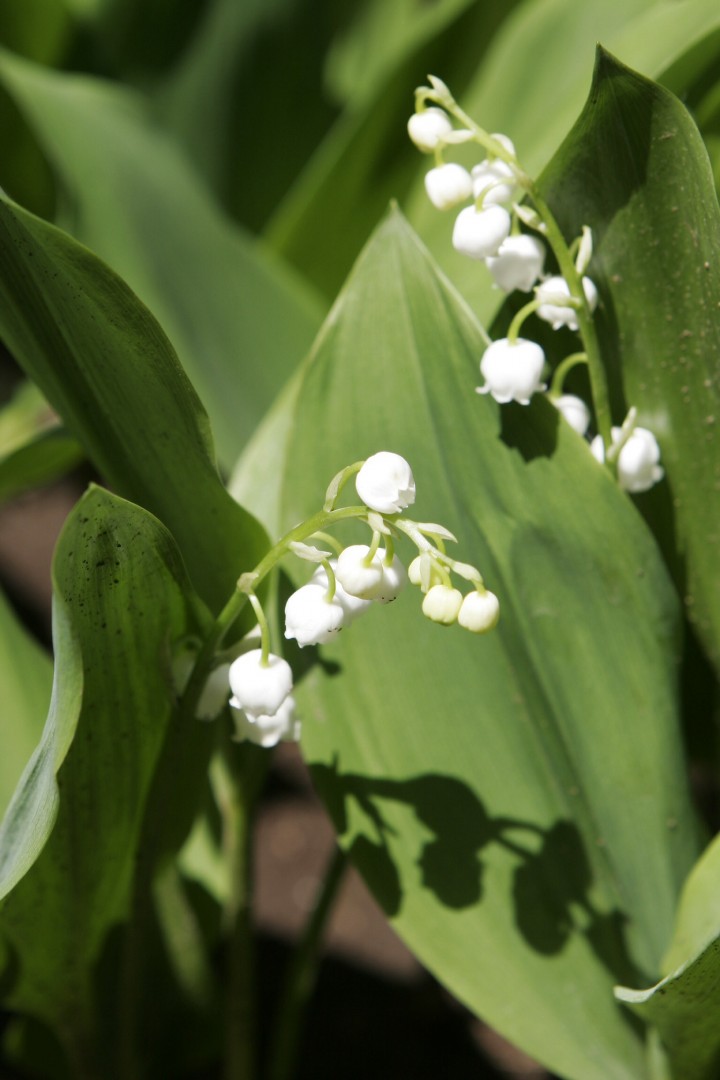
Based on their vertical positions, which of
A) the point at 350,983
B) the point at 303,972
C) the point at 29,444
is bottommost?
the point at 350,983

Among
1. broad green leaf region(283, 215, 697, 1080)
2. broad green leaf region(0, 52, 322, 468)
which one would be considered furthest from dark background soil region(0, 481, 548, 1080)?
broad green leaf region(0, 52, 322, 468)

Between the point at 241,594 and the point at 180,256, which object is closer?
the point at 241,594

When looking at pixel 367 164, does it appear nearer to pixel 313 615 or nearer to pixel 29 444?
pixel 29 444

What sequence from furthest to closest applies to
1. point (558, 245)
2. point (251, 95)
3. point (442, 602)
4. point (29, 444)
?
point (251, 95), point (29, 444), point (558, 245), point (442, 602)

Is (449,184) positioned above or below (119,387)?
above

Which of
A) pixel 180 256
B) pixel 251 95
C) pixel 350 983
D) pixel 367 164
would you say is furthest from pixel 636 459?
pixel 251 95

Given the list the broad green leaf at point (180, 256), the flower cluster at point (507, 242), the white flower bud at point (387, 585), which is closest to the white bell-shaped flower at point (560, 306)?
the flower cluster at point (507, 242)

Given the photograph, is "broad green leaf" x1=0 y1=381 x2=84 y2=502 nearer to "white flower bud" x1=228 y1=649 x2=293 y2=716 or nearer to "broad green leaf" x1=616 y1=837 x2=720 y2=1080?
"white flower bud" x1=228 y1=649 x2=293 y2=716
